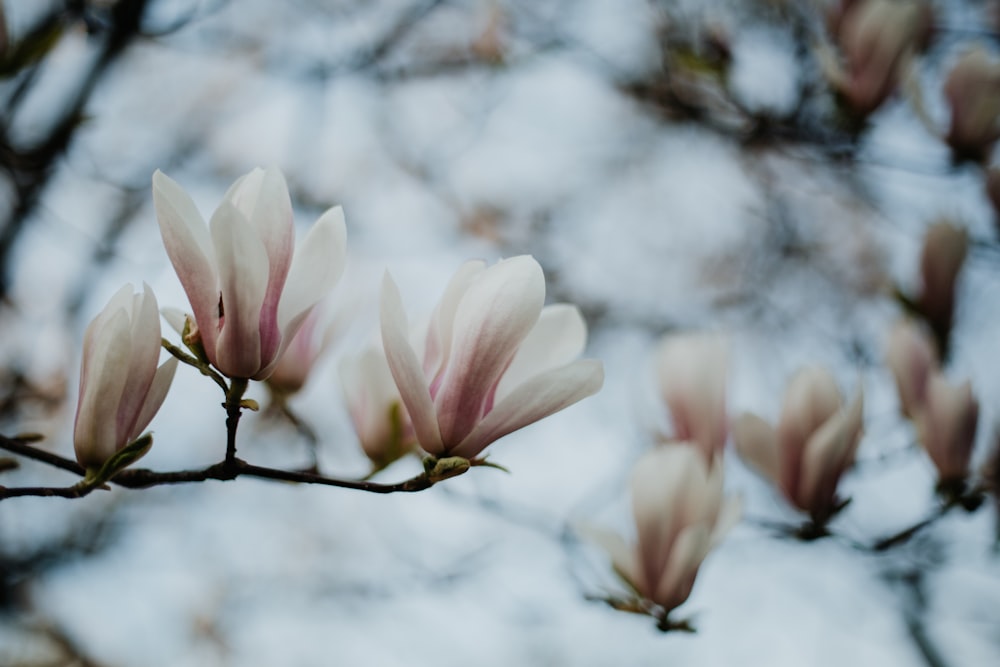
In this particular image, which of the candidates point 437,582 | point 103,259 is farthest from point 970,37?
point 103,259

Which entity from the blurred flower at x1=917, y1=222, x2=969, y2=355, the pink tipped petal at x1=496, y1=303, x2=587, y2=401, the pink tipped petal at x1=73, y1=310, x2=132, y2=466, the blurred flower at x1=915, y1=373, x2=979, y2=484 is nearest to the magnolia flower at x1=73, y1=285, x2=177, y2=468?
the pink tipped petal at x1=73, y1=310, x2=132, y2=466

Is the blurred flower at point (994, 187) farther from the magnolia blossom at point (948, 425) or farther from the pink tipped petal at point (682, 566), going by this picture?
the pink tipped petal at point (682, 566)

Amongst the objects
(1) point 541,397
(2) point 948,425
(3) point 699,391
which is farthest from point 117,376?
(2) point 948,425

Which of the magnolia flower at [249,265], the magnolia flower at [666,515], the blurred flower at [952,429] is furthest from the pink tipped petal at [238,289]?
the blurred flower at [952,429]

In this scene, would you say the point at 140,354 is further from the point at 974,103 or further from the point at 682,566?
the point at 974,103

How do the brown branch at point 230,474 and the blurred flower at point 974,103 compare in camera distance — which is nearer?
the brown branch at point 230,474

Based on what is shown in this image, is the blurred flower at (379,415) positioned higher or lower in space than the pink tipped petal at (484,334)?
lower

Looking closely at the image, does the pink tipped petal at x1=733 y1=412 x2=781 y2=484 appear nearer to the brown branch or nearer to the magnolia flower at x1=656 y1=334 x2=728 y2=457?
the magnolia flower at x1=656 y1=334 x2=728 y2=457
